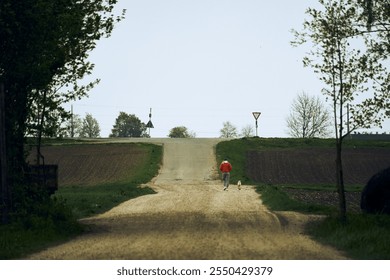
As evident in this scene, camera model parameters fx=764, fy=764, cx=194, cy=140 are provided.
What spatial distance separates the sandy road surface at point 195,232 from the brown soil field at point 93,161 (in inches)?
811

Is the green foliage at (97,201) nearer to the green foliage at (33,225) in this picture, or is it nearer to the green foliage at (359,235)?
the green foliage at (33,225)

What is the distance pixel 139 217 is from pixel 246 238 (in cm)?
942

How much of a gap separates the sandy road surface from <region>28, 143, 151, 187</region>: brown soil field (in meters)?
20.6

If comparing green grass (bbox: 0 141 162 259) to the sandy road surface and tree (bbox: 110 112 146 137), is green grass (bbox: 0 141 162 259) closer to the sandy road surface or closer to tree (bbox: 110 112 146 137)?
the sandy road surface

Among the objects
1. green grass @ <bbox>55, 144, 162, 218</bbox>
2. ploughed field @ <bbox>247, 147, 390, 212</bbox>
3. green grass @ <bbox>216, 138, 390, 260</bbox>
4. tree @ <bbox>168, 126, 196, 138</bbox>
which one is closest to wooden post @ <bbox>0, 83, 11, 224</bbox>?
green grass @ <bbox>55, 144, 162, 218</bbox>

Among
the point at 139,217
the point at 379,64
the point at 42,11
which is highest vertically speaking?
the point at 42,11

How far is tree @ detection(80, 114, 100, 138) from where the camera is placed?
191625 millimetres

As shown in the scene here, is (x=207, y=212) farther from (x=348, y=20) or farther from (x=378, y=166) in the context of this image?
(x=378, y=166)

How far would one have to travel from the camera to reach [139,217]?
97.7 feet

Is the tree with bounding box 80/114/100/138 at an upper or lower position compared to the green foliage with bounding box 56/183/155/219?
upper

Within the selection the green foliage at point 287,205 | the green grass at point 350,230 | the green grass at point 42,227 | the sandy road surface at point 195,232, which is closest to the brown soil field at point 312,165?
the sandy road surface at point 195,232

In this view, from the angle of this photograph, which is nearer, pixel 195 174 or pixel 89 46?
pixel 89 46

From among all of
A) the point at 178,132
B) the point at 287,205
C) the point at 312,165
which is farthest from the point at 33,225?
the point at 178,132
